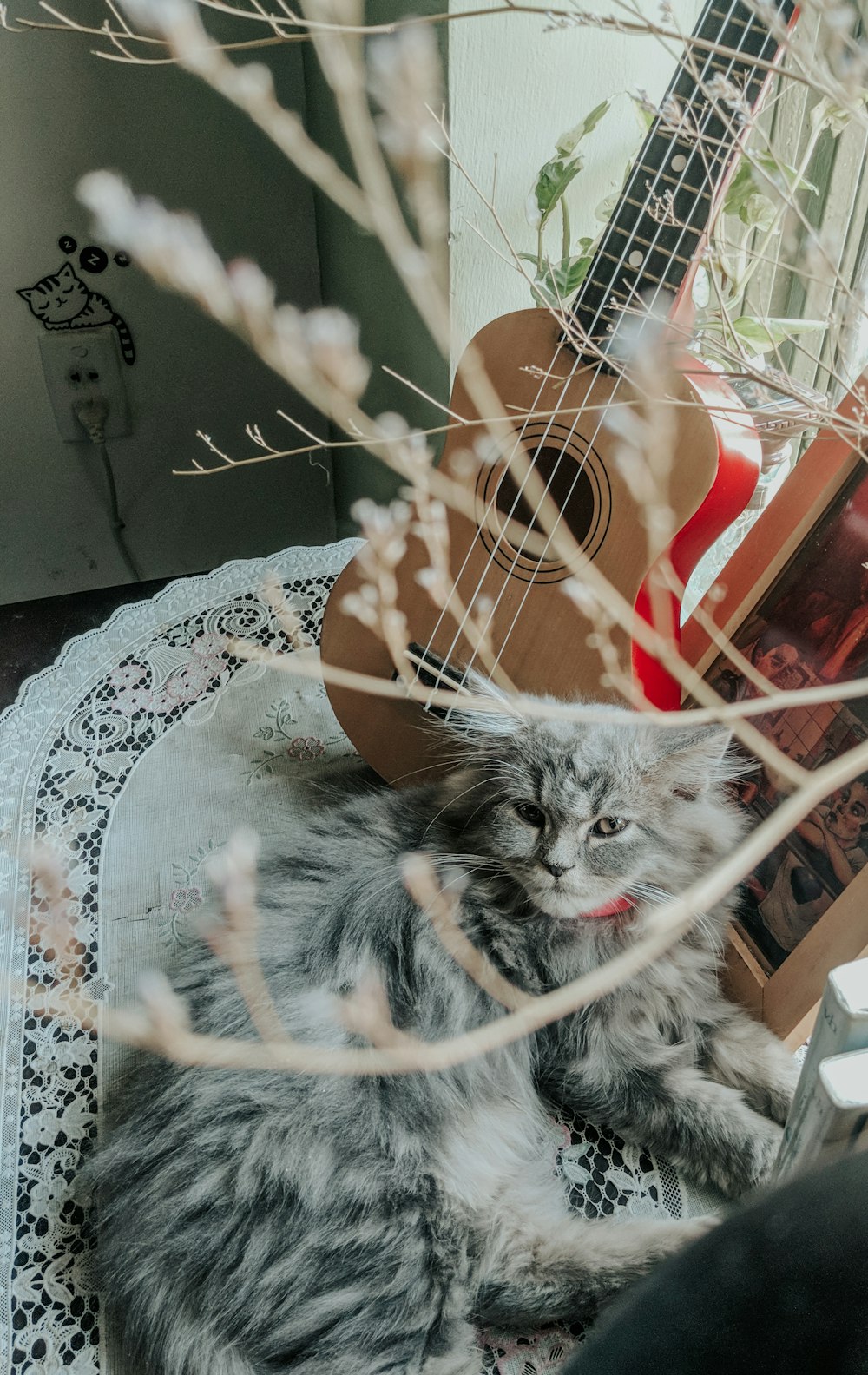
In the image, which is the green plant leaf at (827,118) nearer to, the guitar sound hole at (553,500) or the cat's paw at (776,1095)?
the guitar sound hole at (553,500)

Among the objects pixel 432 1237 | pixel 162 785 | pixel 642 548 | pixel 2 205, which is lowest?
pixel 432 1237

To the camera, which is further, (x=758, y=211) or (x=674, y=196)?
(x=758, y=211)

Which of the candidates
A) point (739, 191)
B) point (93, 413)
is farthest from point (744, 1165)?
point (93, 413)

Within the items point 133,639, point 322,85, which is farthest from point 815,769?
point 322,85

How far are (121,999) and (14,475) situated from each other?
99 centimetres

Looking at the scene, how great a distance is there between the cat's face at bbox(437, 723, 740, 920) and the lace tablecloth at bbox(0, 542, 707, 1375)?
0.66ft

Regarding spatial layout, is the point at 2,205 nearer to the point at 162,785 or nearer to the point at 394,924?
the point at 162,785

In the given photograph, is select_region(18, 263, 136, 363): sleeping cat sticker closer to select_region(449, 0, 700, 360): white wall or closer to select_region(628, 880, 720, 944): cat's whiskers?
select_region(449, 0, 700, 360): white wall

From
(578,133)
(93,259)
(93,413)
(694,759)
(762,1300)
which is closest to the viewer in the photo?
(762,1300)

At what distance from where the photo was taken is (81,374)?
137cm

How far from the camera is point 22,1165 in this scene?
0.67 metres

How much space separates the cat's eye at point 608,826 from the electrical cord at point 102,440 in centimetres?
108

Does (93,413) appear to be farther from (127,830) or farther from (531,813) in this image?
(531,813)

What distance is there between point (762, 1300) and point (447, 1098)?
18.6 inches
